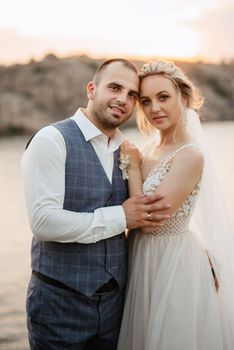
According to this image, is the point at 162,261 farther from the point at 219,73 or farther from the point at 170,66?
the point at 219,73

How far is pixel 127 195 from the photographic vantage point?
2270 mm

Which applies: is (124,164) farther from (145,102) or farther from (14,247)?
(14,247)

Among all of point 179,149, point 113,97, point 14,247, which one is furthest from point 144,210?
point 14,247

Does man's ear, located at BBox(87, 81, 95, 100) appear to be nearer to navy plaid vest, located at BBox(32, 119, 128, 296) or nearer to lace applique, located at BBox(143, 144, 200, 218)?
navy plaid vest, located at BBox(32, 119, 128, 296)

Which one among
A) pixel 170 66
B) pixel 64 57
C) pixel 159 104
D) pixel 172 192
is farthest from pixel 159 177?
pixel 64 57

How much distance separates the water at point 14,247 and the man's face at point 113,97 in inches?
96.8

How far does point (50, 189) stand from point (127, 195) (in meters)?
0.40

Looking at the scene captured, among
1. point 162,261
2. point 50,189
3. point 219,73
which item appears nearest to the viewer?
point 50,189

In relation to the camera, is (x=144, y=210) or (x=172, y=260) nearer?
(x=144, y=210)

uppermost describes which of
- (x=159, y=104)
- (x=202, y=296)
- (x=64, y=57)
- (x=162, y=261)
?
(x=64, y=57)

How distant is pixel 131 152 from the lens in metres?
2.39

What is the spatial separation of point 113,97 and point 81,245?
673 millimetres

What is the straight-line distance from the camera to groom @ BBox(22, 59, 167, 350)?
2.03m

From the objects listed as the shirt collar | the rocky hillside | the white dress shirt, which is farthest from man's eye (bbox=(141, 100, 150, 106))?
the rocky hillside
